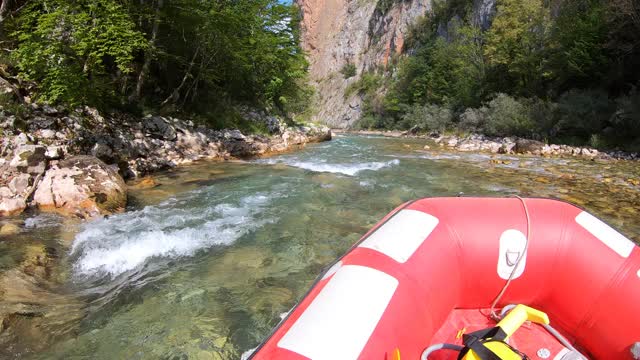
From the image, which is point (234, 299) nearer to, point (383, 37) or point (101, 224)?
point (101, 224)

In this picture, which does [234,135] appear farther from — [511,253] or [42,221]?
[511,253]

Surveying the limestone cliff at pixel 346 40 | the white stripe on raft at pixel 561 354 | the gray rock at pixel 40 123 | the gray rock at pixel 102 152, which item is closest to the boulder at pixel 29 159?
the gray rock at pixel 40 123

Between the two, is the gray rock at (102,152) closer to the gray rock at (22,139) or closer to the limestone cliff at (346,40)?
the gray rock at (22,139)

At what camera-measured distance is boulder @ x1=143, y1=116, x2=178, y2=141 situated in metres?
10.9

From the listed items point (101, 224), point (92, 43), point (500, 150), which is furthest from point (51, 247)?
point (500, 150)

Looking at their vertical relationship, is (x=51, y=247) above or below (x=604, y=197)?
above

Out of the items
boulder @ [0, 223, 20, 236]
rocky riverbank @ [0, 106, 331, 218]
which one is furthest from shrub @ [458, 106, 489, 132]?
boulder @ [0, 223, 20, 236]

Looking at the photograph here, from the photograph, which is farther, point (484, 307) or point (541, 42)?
point (541, 42)

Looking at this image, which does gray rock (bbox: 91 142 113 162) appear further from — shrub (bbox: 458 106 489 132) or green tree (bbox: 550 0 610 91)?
shrub (bbox: 458 106 489 132)

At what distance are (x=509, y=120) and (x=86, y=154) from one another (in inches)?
764

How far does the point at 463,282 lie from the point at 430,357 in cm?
73

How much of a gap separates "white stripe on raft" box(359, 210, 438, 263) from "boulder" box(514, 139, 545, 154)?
14186 mm

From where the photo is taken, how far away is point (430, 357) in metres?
2.37

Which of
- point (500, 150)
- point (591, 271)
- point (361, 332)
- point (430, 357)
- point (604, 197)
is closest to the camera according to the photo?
point (361, 332)
